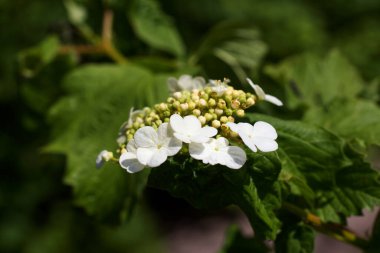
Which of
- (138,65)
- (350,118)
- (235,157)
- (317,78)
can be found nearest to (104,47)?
(138,65)

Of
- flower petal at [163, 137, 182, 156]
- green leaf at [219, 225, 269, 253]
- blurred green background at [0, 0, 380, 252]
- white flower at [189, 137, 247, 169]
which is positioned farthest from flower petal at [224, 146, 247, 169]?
green leaf at [219, 225, 269, 253]

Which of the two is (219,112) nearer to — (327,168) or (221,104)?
(221,104)

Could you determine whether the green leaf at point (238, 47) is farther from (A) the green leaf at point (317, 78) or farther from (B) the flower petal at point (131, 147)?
(B) the flower petal at point (131, 147)

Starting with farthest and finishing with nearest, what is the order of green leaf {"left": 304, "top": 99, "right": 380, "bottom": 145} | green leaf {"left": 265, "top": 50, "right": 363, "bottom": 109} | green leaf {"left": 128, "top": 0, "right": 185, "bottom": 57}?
green leaf {"left": 128, "top": 0, "right": 185, "bottom": 57} → green leaf {"left": 265, "top": 50, "right": 363, "bottom": 109} → green leaf {"left": 304, "top": 99, "right": 380, "bottom": 145}

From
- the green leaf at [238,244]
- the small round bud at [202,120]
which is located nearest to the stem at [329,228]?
the small round bud at [202,120]

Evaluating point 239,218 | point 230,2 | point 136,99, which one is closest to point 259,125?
point 136,99

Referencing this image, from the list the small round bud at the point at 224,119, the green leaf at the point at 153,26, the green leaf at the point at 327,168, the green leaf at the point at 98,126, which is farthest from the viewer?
the green leaf at the point at 153,26

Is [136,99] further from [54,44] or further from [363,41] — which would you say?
[363,41]

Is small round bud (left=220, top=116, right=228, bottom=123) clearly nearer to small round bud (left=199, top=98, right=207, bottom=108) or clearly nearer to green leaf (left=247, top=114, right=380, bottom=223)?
small round bud (left=199, top=98, right=207, bottom=108)
